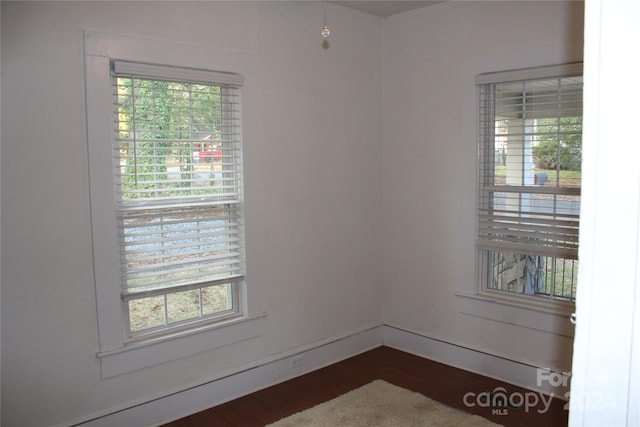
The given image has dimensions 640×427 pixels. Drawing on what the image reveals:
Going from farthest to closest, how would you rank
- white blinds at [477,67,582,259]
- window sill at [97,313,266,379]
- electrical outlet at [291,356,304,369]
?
1. electrical outlet at [291,356,304,369]
2. white blinds at [477,67,582,259]
3. window sill at [97,313,266,379]

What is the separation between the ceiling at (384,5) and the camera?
11.8ft

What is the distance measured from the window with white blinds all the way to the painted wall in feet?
4.53

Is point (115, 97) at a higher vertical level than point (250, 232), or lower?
higher

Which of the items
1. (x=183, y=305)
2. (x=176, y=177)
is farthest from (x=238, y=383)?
(x=176, y=177)

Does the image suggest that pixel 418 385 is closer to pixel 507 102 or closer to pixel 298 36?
pixel 507 102

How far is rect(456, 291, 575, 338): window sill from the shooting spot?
317 centimetres

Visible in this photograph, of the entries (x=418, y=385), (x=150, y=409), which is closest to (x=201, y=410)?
(x=150, y=409)

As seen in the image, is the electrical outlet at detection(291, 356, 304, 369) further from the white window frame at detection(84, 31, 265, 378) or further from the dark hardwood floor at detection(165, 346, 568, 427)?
the white window frame at detection(84, 31, 265, 378)

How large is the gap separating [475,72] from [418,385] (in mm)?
2160

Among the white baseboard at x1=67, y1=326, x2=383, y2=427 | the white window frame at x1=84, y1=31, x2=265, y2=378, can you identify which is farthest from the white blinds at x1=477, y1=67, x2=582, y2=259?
the white window frame at x1=84, y1=31, x2=265, y2=378

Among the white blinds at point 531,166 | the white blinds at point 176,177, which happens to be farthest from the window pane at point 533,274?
the white blinds at point 176,177

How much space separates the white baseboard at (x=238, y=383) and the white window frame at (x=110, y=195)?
240mm

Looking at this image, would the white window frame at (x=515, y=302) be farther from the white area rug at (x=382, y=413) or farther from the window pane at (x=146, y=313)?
the window pane at (x=146, y=313)

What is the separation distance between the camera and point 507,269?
354 cm
